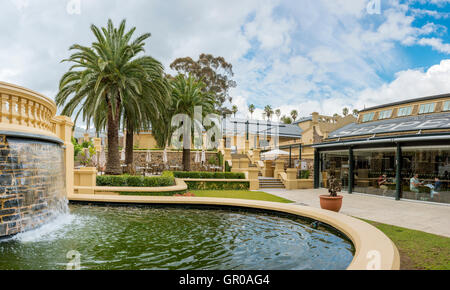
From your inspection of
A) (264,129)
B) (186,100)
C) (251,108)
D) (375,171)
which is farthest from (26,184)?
(251,108)

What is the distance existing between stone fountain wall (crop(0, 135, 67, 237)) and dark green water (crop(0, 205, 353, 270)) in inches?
16.3

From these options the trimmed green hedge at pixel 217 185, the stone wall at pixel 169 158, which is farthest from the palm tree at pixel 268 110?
the trimmed green hedge at pixel 217 185

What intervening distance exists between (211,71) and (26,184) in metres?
39.8

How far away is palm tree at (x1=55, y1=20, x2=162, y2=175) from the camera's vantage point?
16.8 m

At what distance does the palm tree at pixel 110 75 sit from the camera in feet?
55.1

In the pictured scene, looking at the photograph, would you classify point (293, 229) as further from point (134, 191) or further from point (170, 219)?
point (134, 191)

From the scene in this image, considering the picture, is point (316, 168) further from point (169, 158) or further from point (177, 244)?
point (177, 244)

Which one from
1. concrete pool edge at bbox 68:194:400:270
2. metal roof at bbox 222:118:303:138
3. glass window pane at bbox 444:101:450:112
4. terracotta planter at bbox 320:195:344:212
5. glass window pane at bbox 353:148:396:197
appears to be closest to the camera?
concrete pool edge at bbox 68:194:400:270

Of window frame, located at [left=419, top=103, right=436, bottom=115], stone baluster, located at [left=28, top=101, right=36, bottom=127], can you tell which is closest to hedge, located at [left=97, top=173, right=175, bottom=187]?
stone baluster, located at [left=28, top=101, right=36, bottom=127]

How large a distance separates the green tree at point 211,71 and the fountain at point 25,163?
3494 centimetres

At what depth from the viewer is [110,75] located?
1670 centimetres

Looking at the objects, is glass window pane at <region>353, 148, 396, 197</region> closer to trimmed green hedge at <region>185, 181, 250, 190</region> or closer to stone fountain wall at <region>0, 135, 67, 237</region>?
trimmed green hedge at <region>185, 181, 250, 190</region>

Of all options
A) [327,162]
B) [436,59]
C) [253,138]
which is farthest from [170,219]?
[253,138]

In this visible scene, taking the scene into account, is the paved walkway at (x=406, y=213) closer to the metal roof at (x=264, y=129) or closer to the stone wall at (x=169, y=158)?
the stone wall at (x=169, y=158)
